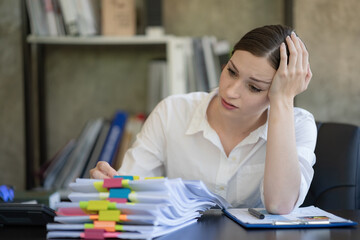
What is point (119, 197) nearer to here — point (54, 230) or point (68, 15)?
point (54, 230)

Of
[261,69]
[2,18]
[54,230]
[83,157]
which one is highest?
[2,18]

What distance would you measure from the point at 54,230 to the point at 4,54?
5.43 feet

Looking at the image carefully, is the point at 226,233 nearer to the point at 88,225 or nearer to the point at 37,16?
the point at 88,225

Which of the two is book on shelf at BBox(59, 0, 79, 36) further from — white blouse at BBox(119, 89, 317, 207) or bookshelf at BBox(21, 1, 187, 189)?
white blouse at BBox(119, 89, 317, 207)

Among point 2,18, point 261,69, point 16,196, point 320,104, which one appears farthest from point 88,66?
point 261,69

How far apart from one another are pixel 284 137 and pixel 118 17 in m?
1.44

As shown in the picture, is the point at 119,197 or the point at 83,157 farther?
the point at 83,157

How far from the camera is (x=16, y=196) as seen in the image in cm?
138

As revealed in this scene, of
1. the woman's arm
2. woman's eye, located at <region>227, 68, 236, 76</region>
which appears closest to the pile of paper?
the woman's arm

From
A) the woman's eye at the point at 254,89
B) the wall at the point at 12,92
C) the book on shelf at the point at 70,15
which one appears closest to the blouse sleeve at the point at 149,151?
the woman's eye at the point at 254,89

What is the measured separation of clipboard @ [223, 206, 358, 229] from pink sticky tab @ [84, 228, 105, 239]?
0.95 ft

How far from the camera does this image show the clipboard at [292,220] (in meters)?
1.00

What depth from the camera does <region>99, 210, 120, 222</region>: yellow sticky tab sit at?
0.89m

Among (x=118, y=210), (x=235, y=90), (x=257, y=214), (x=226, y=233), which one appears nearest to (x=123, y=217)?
(x=118, y=210)
